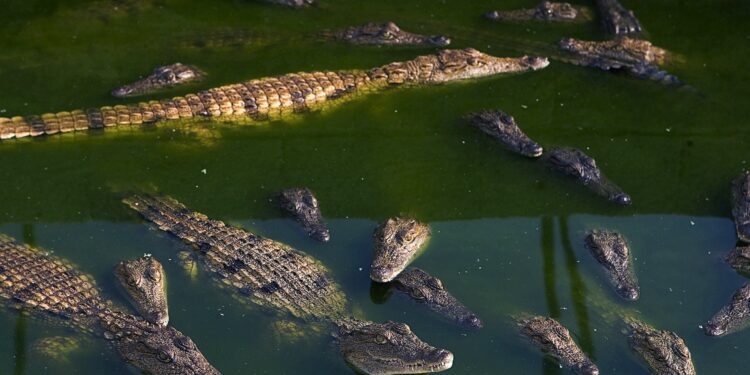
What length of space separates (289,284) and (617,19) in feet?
15.9

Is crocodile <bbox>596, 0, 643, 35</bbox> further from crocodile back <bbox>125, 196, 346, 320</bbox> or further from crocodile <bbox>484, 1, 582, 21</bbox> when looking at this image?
crocodile back <bbox>125, 196, 346, 320</bbox>

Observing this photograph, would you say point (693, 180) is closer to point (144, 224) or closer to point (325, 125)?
point (325, 125)

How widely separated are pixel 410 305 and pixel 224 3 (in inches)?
177

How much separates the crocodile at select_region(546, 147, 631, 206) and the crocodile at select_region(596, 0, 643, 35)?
2257 mm

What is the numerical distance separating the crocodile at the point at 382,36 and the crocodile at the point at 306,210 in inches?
95.9

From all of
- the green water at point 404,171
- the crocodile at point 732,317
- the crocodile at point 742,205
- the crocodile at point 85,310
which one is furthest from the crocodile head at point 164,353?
the crocodile at point 742,205

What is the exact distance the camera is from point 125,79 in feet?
30.7

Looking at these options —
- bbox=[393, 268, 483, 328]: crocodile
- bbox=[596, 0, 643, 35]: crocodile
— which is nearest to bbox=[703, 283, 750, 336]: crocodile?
bbox=[393, 268, 483, 328]: crocodile

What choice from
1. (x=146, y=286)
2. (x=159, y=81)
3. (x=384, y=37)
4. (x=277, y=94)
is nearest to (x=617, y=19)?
(x=384, y=37)

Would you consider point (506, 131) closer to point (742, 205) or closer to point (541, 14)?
point (742, 205)

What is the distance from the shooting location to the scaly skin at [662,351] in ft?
22.1

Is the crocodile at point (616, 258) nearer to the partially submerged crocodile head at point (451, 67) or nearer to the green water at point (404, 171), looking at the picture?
the green water at point (404, 171)

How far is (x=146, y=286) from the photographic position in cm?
710

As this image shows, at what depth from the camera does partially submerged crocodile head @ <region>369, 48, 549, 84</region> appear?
31.4 feet
